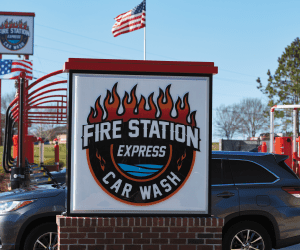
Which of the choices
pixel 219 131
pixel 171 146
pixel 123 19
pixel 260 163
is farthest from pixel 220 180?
pixel 219 131

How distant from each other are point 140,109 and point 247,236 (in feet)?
8.28

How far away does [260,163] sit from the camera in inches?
233

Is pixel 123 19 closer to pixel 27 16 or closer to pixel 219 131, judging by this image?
pixel 27 16

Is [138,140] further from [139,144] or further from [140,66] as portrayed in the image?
[140,66]

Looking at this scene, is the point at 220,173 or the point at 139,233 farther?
the point at 220,173

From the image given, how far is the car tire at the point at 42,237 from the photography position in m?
5.33

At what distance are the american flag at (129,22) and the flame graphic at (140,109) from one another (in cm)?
1690

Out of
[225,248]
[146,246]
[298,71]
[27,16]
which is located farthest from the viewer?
[298,71]

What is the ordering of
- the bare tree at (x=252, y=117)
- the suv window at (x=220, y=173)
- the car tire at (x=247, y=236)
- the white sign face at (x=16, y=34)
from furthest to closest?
the bare tree at (x=252, y=117)
the white sign face at (x=16, y=34)
the suv window at (x=220, y=173)
the car tire at (x=247, y=236)

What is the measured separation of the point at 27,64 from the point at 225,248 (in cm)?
1261

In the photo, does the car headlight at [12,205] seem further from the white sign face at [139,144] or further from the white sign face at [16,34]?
the white sign face at [16,34]

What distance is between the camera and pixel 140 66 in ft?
14.7

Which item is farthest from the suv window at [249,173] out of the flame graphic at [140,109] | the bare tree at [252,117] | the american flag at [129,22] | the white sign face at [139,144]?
the bare tree at [252,117]

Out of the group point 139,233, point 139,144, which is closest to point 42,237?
point 139,233
